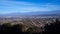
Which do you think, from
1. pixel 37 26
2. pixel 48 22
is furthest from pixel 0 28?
pixel 48 22

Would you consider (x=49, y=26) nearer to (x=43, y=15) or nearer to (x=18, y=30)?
(x=43, y=15)

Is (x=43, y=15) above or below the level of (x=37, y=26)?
above

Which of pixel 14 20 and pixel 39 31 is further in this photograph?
pixel 14 20

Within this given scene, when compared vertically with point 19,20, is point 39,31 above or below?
below

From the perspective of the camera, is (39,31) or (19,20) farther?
(19,20)

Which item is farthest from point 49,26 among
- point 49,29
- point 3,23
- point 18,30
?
point 3,23

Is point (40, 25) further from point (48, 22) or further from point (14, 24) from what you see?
point (14, 24)

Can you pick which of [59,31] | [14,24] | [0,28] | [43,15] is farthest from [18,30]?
[59,31]

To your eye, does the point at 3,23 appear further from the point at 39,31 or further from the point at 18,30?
the point at 39,31
